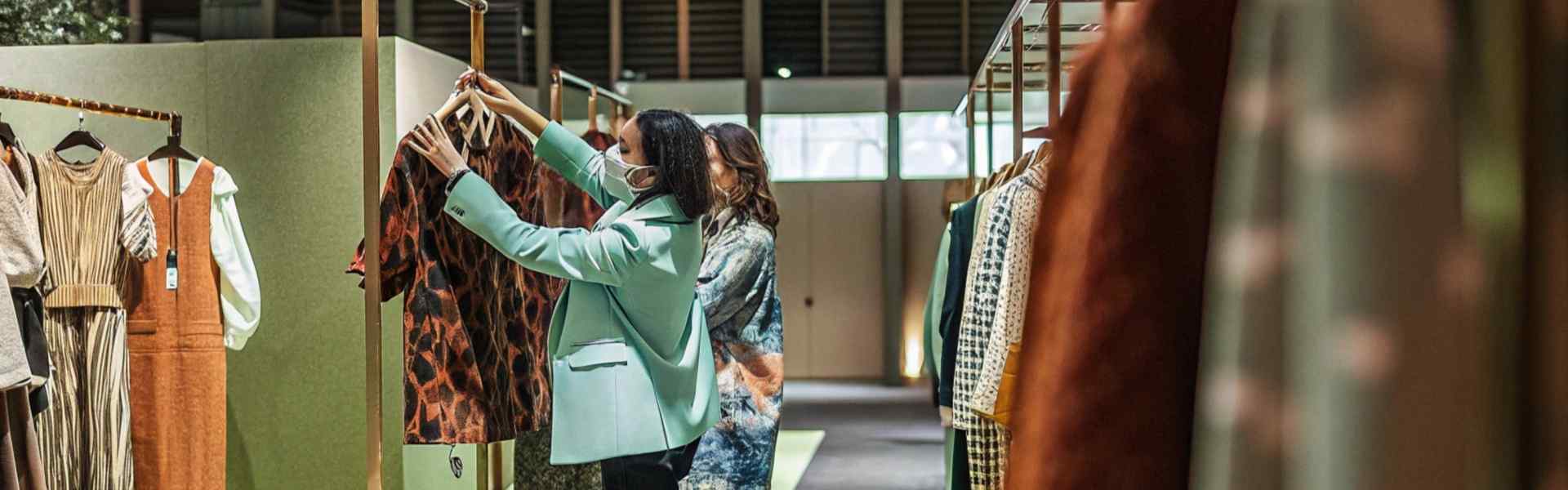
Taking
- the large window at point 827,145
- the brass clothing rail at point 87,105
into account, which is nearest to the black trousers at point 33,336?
the brass clothing rail at point 87,105

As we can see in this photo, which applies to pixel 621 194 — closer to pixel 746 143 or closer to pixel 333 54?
pixel 746 143

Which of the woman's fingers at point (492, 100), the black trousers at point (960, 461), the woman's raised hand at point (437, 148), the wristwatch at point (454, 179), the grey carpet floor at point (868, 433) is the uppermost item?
the woman's fingers at point (492, 100)

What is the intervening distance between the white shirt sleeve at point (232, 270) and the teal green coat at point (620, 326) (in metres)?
1.80

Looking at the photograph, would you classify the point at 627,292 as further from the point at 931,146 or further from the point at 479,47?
the point at 931,146

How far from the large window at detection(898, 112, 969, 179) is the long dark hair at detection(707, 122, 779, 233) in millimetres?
6572

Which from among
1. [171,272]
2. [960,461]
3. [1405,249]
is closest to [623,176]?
[960,461]

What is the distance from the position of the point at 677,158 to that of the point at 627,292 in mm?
281

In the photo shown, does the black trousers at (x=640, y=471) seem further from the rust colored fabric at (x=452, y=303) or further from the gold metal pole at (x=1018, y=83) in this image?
the gold metal pole at (x=1018, y=83)

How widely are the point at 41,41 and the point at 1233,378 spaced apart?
5076 millimetres

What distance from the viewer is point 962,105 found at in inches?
253

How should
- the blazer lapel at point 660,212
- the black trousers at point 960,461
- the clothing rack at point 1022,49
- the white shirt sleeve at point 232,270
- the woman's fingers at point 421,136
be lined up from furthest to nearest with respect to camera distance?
the white shirt sleeve at point 232,270 < the black trousers at point 960,461 < the blazer lapel at point 660,212 < the woman's fingers at point 421,136 < the clothing rack at point 1022,49

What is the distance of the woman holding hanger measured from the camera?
11.6 feet

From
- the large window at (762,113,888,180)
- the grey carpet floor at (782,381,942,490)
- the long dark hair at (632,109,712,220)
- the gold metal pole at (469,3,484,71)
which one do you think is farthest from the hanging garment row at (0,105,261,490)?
the large window at (762,113,888,180)

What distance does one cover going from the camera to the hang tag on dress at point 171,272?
3.77 m
